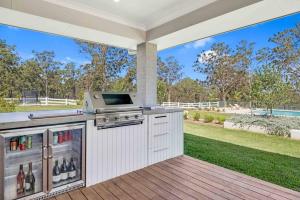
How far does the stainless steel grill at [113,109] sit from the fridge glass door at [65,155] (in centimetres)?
26

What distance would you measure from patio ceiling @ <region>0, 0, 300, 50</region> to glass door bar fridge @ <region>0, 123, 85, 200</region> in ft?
5.07

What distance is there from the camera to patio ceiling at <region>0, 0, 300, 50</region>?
2.30m

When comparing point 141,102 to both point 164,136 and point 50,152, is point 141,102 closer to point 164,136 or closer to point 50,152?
point 164,136

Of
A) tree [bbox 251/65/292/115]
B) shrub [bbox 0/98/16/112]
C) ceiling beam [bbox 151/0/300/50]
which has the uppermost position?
ceiling beam [bbox 151/0/300/50]

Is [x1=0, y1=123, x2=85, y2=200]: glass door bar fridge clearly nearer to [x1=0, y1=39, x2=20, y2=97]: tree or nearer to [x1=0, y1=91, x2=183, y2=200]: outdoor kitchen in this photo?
[x1=0, y1=91, x2=183, y2=200]: outdoor kitchen

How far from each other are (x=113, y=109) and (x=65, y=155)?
2.70 feet

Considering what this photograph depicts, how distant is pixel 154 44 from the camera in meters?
3.68

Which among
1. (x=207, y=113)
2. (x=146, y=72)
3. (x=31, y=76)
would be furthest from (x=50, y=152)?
(x=207, y=113)

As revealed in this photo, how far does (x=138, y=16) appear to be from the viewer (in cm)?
309

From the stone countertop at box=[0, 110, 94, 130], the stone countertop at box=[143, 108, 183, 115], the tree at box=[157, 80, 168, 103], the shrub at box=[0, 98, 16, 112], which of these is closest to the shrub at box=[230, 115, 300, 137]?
the stone countertop at box=[143, 108, 183, 115]

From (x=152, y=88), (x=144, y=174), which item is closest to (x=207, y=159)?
(x=144, y=174)

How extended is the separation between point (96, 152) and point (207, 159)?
1.95 metres

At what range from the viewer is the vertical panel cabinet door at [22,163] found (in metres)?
1.79

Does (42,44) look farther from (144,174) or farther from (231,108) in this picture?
(231,108)
